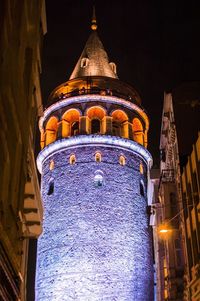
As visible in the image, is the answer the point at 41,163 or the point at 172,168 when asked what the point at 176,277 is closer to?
the point at 172,168

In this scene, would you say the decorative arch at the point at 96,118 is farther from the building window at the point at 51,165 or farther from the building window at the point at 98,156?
the building window at the point at 51,165

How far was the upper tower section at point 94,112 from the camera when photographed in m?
30.3

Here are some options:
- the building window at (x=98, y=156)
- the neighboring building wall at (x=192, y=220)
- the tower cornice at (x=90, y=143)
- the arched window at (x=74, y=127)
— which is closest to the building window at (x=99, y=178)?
the building window at (x=98, y=156)

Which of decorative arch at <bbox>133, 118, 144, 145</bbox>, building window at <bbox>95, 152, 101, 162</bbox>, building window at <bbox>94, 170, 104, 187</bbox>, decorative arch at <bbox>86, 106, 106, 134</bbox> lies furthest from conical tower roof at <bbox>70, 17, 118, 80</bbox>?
building window at <bbox>94, 170, 104, 187</bbox>

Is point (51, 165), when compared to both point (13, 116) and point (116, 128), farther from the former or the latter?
point (13, 116)

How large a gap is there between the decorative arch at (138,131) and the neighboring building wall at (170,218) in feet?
12.4

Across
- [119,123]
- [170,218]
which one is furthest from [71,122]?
[170,218]

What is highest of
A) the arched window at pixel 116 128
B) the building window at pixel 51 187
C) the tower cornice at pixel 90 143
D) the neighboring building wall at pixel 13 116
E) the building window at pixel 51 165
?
the arched window at pixel 116 128

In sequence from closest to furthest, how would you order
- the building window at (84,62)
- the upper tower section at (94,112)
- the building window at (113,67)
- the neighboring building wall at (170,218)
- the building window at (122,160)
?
the neighboring building wall at (170,218)
the building window at (122,160)
the upper tower section at (94,112)
the building window at (84,62)
the building window at (113,67)

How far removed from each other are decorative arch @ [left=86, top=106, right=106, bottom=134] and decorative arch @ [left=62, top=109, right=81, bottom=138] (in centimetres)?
77

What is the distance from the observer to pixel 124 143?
2948 cm

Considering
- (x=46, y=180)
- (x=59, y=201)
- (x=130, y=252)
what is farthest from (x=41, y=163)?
(x=130, y=252)

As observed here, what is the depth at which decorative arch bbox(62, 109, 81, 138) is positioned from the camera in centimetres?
3067

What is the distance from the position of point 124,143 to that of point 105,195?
3.64 metres
